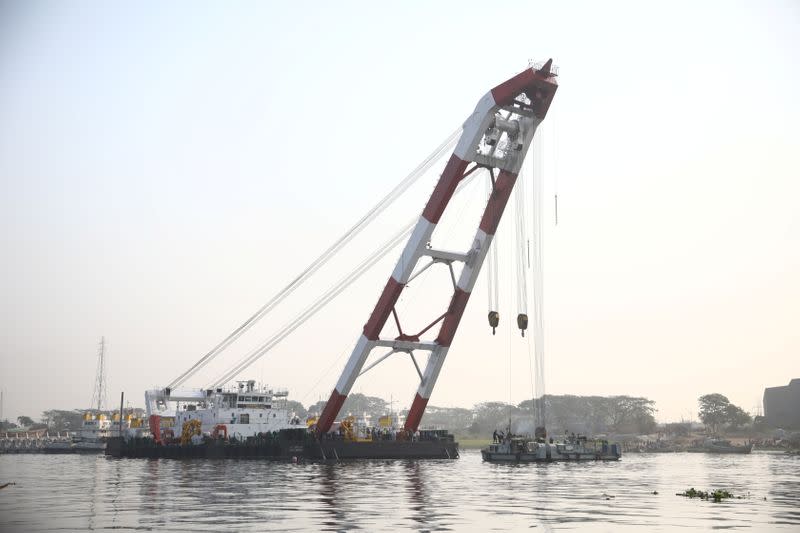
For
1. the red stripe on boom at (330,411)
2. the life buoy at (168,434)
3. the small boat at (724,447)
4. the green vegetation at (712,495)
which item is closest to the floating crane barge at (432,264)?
the red stripe on boom at (330,411)

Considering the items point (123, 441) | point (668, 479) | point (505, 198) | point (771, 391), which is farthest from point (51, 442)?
point (771, 391)

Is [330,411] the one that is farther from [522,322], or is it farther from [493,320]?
[522,322]

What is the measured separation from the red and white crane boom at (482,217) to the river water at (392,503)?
1342cm

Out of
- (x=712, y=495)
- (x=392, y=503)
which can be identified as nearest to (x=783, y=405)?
(x=712, y=495)

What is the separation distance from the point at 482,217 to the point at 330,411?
50.1ft

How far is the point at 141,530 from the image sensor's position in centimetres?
1878

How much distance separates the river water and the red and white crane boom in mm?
13419

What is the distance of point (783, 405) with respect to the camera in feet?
463

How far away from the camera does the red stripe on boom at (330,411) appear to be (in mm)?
53344

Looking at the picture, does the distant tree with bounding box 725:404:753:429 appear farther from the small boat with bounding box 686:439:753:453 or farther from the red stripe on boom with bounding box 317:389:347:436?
the red stripe on boom with bounding box 317:389:347:436

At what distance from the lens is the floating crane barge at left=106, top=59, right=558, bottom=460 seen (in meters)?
51.1

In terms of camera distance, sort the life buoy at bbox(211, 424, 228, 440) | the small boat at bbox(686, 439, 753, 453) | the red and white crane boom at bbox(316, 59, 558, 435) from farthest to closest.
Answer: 1. the small boat at bbox(686, 439, 753, 453)
2. the life buoy at bbox(211, 424, 228, 440)
3. the red and white crane boom at bbox(316, 59, 558, 435)

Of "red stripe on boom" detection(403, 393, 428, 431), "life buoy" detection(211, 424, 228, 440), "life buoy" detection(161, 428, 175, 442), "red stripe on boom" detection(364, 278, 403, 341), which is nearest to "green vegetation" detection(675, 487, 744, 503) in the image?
"red stripe on boom" detection(364, 278, 403, 341)

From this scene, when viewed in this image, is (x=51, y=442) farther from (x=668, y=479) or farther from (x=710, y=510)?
(x=710, y=510)
